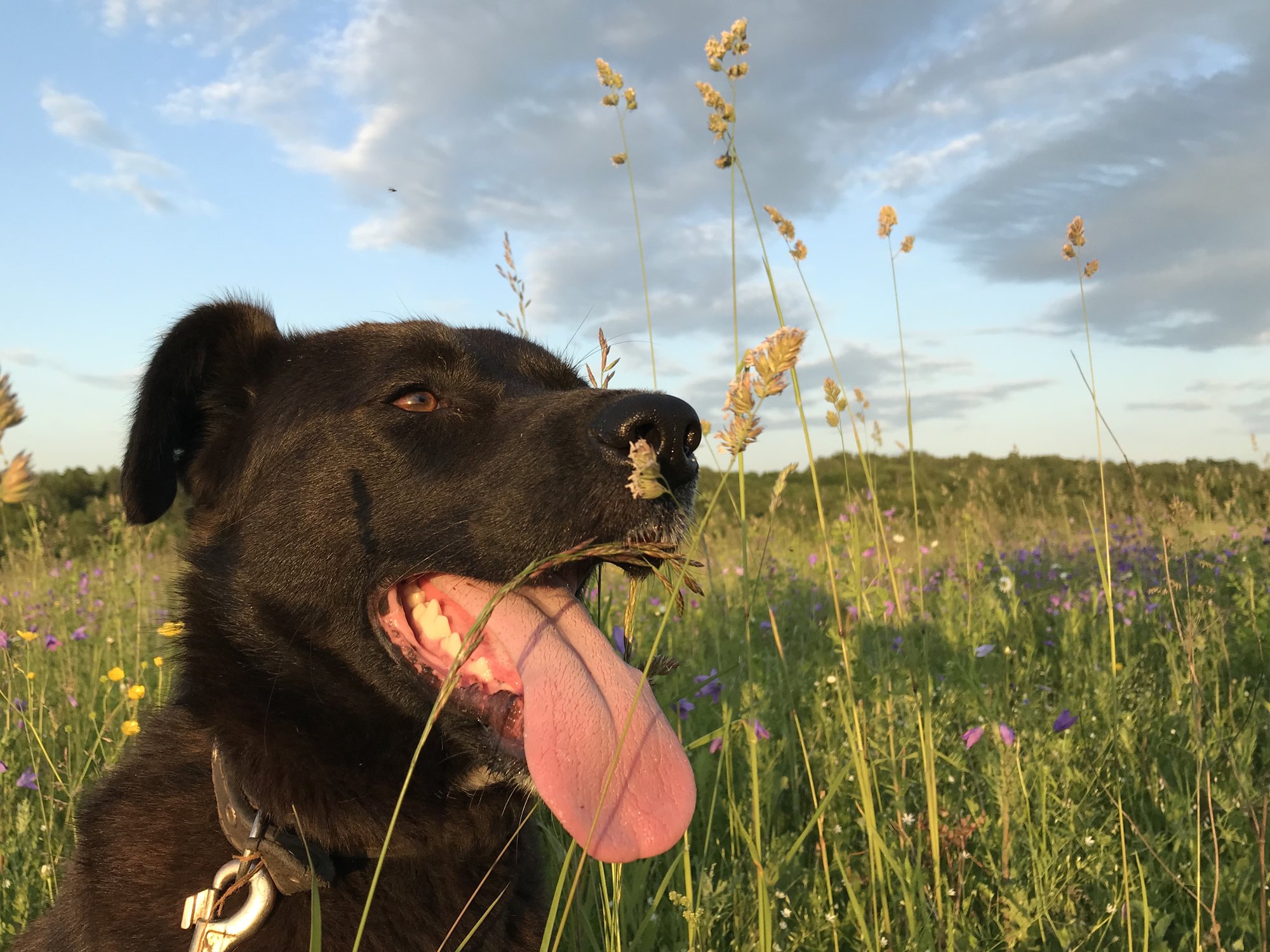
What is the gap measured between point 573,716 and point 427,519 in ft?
2.06

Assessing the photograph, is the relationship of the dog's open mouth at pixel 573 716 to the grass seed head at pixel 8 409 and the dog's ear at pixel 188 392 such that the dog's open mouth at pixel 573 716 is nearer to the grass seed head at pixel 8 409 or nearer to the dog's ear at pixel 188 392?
the dog's ear at pixel 188 392

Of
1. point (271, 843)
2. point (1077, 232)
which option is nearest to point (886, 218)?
point (1077, 232)

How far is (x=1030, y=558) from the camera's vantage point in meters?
6.60

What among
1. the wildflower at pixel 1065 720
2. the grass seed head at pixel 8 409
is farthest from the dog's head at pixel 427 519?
Result: the wildflower at pixel 1065 720

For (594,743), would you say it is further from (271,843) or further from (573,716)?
(271,843)

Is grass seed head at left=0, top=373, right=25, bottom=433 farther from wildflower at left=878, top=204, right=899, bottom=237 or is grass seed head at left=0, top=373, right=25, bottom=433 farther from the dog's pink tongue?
wildflower at left=878, top=204, right=899, bottom=237

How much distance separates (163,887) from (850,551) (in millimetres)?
1786

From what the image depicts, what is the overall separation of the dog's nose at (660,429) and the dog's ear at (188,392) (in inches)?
46.5

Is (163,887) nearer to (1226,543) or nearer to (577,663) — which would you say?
(577,663)

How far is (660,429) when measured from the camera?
1787 mm

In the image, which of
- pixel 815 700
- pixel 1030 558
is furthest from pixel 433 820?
pixel 1030 558

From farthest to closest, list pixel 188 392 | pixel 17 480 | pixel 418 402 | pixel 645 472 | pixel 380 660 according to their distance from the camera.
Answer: pixel 188 392
pixel 418 402
pixel 380 660
pixel 645 472
pixel 17 480

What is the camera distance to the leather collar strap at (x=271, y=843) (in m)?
1.69

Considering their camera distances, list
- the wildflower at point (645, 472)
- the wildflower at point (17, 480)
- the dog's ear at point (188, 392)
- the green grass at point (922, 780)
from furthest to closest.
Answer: the dog's ear at point (188, 392) < the green grass at point (922, 780) < the wildflower at point (645, 472) < the wildflower at point (17, 480)
